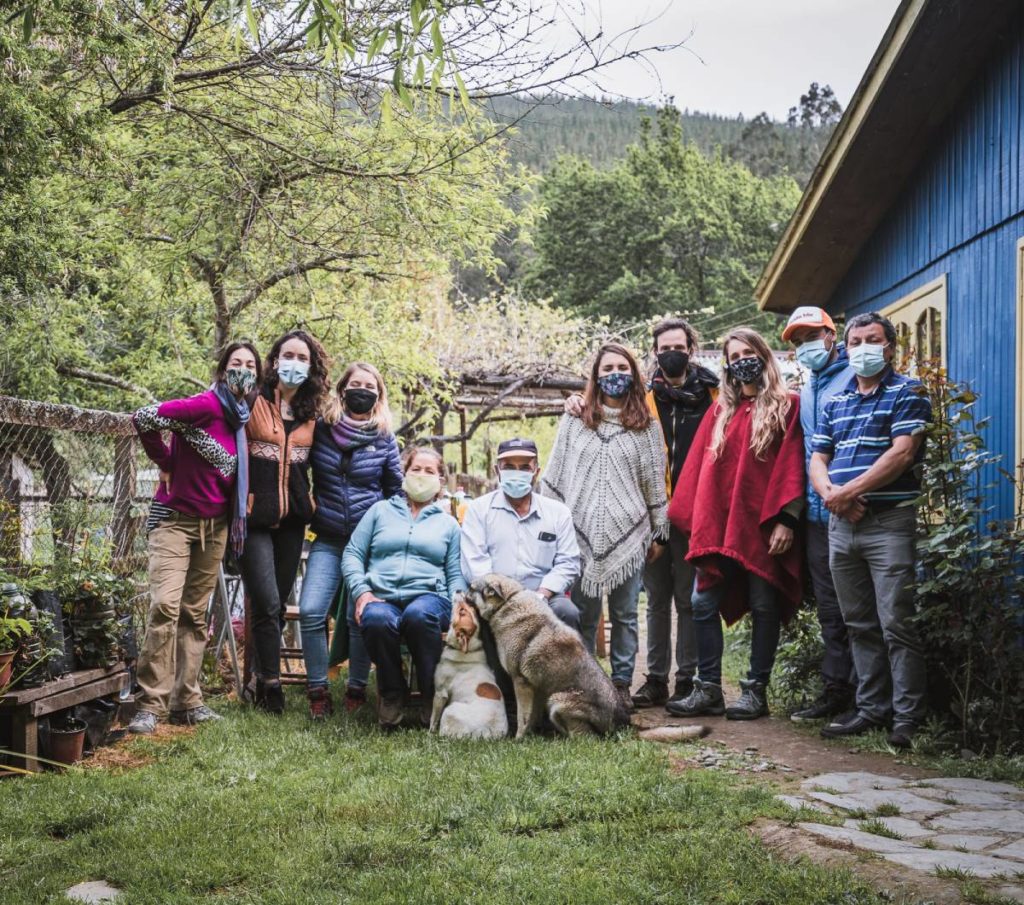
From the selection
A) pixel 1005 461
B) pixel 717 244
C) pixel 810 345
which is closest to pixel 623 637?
pixel 810 345

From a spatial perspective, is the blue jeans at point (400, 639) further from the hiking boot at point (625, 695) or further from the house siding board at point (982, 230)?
the house siding board at point (982, 230)

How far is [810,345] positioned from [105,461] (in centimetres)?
493

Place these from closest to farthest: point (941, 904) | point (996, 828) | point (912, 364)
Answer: point (941, 904), point (996, 828), point (912, 364)

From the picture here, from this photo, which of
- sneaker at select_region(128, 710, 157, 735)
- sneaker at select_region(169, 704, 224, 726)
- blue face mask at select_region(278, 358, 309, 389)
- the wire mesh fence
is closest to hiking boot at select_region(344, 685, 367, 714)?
sneaker at select_region(169, 704, 224, 726)

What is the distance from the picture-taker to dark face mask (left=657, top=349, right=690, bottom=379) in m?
6.74

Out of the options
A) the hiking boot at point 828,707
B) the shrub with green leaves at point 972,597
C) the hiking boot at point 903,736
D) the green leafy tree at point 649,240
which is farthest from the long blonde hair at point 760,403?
the green leafy tree at point 649,240

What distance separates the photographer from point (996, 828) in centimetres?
401

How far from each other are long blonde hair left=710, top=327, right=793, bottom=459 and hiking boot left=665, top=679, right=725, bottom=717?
1449 millimetres

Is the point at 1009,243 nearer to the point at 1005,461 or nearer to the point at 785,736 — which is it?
the point at 1005,461

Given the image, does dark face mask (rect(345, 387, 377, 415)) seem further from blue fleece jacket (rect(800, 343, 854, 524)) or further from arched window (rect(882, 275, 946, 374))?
arched window (rect(882, 275, 946, 374))

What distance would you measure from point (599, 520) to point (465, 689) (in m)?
1.45

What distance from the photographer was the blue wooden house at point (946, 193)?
21.1ft

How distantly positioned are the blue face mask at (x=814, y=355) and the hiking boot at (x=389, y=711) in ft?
10.6

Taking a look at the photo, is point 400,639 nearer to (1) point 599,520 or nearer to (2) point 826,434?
(1) point 599,520
